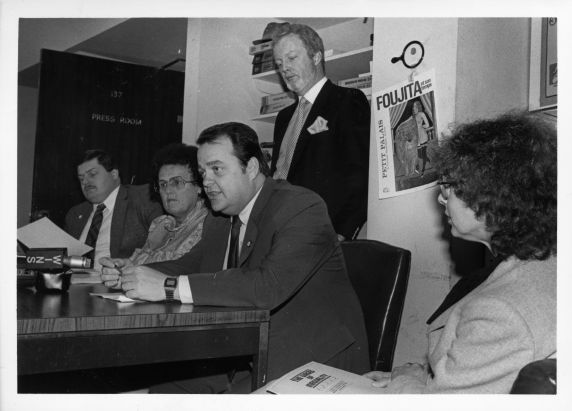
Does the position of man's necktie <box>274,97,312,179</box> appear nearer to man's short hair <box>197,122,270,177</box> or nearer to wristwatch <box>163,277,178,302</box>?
man's short hair <box>197,122,270,177</box>

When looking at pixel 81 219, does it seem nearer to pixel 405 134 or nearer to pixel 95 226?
pixel 95 226

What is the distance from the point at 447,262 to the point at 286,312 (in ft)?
2.19

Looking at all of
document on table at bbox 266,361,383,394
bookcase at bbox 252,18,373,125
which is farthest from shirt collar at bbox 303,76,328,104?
document on table at bbox 266,361,383,394

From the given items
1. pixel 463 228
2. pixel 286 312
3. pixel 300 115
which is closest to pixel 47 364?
pixel 286 312

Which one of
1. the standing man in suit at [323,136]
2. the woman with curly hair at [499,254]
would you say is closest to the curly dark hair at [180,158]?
the standing man in suit at [323,136]

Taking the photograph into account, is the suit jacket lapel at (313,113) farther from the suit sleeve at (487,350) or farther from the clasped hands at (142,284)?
the suit sleeve at (487,350)

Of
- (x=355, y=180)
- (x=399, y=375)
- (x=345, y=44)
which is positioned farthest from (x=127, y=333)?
(x=345, y=44)

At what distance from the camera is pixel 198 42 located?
12.3ft

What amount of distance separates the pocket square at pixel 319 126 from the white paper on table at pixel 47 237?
108 centimetres

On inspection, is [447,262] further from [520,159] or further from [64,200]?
[64,200]

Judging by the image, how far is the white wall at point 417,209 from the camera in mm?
1956

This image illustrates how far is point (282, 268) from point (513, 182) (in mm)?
602

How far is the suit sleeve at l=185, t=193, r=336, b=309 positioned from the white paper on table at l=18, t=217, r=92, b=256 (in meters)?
0.54

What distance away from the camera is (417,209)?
2.11 metres
